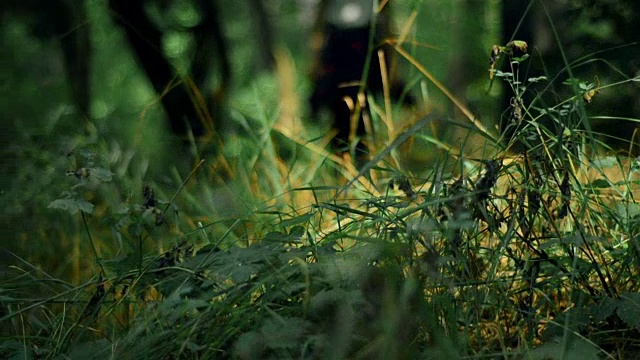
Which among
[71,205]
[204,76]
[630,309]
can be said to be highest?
[71,205]

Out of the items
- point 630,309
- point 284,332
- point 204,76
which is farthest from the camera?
point 204,76

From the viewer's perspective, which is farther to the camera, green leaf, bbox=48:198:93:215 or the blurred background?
the blurred background

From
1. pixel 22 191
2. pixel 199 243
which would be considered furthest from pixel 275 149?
pixel 22 191

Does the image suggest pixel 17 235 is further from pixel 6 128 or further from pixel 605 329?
pixel 605 329

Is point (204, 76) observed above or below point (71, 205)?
below

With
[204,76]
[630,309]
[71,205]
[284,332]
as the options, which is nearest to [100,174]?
[71,205]

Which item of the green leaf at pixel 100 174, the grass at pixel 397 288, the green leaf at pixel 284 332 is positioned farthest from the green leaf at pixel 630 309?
the green leaf at pixel 100 174

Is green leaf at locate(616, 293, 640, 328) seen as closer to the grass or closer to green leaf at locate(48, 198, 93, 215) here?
the grass

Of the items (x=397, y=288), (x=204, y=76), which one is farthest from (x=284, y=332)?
(x=204, y=76)

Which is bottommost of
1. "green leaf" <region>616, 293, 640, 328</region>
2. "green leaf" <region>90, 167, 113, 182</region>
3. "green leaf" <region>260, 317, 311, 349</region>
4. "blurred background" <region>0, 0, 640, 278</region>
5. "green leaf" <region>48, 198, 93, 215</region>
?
"blurred background" <region>0, 0, 640, 278</region>

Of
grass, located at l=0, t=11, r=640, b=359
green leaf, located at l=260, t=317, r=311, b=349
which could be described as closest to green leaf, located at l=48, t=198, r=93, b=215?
grass, located at l=0, t=11, r=640, b=359

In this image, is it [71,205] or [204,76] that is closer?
[71,205]

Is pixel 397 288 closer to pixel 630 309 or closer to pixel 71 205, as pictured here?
pixel 630 309

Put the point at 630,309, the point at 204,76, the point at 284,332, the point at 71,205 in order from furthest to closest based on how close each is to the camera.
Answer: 1. the point at 204,76
2. the point at 71,205
3. the point at 630,309
4. the point at 284,332
